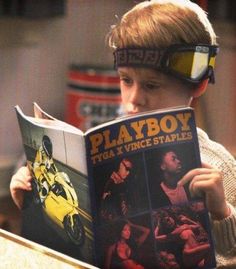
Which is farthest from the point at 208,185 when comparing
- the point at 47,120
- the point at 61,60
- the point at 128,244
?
the point at 61,60

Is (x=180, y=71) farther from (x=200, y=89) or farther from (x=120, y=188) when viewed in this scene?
(x=120, y=188)

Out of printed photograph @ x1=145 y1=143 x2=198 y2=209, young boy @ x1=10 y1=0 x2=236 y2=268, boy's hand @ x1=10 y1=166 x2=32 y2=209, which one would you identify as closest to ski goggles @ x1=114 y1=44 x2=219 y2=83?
young boy @ x1=10 y1=0 x2=236 y2=268

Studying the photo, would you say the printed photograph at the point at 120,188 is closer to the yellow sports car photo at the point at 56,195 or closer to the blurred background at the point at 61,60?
the yellow sports car photo at the point at 56,195

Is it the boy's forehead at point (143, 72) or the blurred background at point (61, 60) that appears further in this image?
the blurred background at point (61, 60)

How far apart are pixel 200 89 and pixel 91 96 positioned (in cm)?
22

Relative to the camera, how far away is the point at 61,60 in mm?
960

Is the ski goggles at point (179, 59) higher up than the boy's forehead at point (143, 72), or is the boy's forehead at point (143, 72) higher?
the ski goggles at point (179, 59)

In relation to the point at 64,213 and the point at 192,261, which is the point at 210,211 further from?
the point at 64,213

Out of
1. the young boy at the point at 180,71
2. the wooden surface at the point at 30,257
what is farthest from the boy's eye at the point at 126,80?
the wooden surface at the point at 30,257

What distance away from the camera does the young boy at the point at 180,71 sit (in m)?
0.74

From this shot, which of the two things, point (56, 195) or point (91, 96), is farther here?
point (91, 96)

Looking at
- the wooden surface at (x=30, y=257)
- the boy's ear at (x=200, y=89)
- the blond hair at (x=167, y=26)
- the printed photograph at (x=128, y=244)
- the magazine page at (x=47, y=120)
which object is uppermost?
the blond hair at (x=167, y=26)

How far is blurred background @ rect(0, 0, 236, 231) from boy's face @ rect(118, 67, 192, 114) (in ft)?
0.24

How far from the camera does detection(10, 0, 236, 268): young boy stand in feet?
2.43
